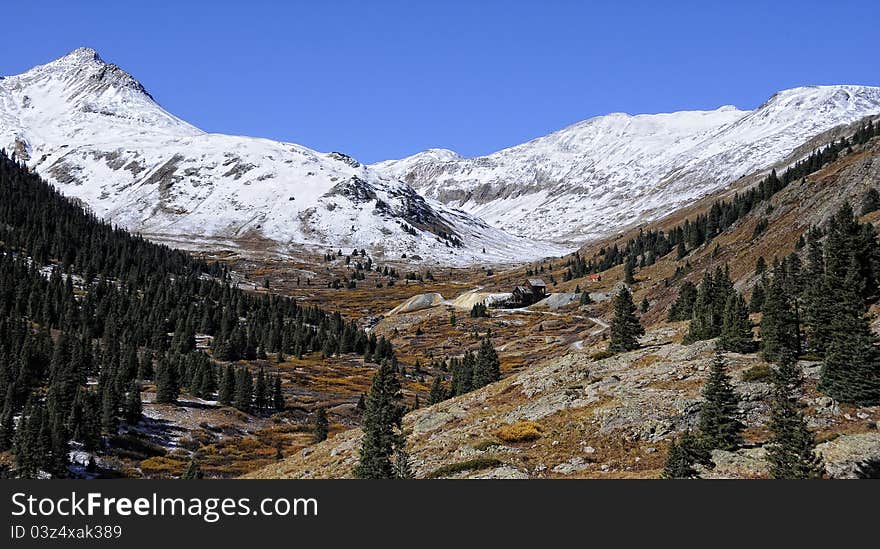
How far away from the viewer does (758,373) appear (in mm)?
46719

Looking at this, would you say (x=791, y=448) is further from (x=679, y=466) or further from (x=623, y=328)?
(x=623, y=328)

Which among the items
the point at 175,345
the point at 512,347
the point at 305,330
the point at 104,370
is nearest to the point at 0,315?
the point at 175,345

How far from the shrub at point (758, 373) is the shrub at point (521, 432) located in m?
14.6

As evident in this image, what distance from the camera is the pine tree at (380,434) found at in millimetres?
37594

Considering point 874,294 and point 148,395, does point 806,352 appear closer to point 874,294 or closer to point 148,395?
point 874,294

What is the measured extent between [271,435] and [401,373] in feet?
164

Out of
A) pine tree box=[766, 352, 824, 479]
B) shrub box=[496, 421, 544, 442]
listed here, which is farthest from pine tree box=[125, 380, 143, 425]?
pine tree box=[766, 352, 824, 479]

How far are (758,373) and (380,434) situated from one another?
26378 millimetres

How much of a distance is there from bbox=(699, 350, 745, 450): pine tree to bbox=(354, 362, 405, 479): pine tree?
17.3m

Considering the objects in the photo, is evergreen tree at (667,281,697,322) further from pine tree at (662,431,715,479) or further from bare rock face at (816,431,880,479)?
pine tree at (662,431,715,479)

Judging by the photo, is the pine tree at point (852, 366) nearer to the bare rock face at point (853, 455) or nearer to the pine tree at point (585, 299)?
the bare rock face at point (853, 455)

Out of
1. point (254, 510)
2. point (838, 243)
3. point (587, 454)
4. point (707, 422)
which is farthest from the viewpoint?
point (838, 243)

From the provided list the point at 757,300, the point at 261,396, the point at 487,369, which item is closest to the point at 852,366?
the point at 757,300

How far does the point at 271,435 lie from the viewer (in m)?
88.1
